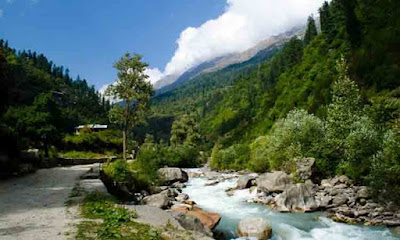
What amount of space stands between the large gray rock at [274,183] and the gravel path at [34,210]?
21.0 metres

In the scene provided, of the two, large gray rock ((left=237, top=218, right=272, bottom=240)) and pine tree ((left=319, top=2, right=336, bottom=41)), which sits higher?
pine tree ((left=319, top=2, right=336, bottom=41))

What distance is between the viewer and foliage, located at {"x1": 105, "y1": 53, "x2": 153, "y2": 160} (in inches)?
1864

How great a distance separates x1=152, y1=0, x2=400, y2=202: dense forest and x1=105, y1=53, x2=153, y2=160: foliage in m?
21.9

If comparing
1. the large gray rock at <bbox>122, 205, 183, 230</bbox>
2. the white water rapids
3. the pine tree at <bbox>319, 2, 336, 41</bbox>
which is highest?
the pine tree at <bbox>319, 2, 336, 41</bbox>

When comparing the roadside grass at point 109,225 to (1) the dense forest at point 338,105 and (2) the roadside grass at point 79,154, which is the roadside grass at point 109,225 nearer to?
(1) the dense forest at point 338,105

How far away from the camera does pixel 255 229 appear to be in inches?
848

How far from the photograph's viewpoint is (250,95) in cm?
19475

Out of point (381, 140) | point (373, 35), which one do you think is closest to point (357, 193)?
point (381, 140)

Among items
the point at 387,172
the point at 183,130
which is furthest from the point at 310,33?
the point at 387,172

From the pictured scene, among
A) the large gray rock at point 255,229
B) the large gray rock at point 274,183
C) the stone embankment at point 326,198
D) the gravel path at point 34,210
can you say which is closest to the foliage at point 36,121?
the gravel path at point 34,210

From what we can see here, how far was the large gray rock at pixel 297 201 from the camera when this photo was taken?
30.4 meters

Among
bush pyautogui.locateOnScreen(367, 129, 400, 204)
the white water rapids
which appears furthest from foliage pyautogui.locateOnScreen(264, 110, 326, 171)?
the white water rapids

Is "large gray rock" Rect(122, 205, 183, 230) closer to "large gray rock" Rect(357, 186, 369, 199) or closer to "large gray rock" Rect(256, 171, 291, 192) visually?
"large gray rock" Rect(256, 171, 291, 192)

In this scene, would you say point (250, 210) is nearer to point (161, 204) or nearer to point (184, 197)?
point (184, 197)
